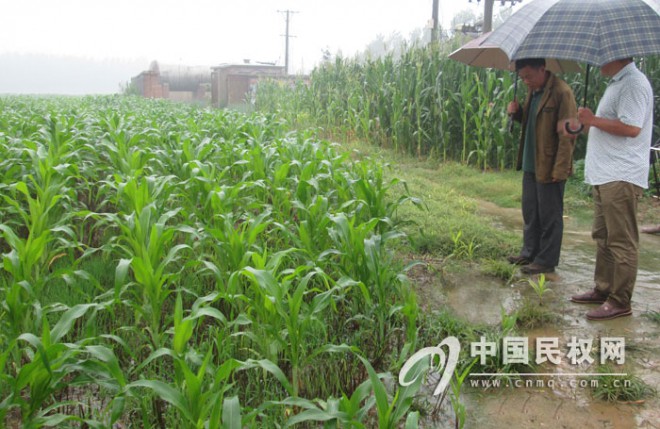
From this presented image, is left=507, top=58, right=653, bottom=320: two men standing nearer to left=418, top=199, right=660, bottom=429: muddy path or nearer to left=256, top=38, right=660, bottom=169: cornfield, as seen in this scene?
left=418, top=199, right=660, bottom=429: muddy path

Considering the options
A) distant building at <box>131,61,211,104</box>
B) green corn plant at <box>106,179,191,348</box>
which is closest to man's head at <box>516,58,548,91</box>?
green corn plant at <box>106,179,191,348</box>

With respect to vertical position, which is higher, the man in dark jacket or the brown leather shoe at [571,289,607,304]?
the man in dark jacket

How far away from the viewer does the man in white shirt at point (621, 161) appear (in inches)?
Result: 140

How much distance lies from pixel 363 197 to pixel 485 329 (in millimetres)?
1372

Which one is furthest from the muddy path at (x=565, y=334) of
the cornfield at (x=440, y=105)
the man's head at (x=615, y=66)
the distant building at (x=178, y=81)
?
the distant building at (x=178, y=81)

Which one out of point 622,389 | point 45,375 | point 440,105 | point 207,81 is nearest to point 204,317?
point 45,375

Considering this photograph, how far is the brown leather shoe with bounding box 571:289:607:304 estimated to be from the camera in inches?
159

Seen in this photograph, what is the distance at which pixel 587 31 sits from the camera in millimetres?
3645

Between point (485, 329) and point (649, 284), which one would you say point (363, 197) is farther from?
point (649, 284)

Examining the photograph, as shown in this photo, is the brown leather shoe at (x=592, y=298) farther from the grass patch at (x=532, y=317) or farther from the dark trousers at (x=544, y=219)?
the dark trousers at (x=544, y=219)

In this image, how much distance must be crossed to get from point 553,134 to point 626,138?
32.8 inches

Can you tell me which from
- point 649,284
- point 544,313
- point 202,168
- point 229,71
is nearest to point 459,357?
point 544,313

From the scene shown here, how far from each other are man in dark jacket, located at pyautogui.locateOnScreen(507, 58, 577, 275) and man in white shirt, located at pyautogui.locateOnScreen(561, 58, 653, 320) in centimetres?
55

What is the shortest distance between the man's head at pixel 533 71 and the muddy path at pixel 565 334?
4.84ft
